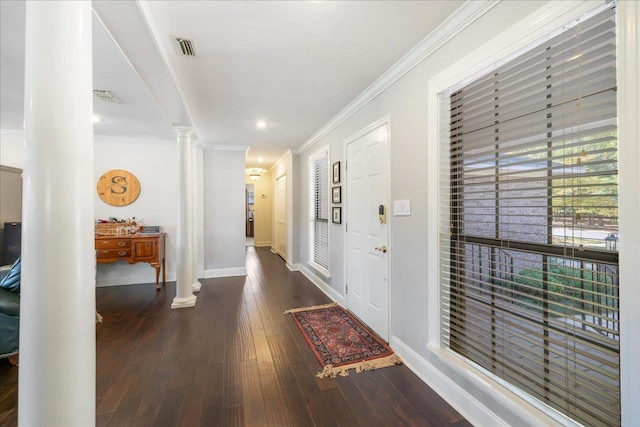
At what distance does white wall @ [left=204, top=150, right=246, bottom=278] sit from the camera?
4992 millimetres

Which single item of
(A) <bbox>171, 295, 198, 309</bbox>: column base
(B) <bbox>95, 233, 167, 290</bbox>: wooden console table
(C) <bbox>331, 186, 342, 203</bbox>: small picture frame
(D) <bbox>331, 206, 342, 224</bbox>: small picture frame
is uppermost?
(C) <bbox>331, 186, 342, 203</bbox>: small picture frame

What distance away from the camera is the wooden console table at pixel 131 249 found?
400cm

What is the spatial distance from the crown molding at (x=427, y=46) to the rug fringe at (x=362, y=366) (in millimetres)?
2301

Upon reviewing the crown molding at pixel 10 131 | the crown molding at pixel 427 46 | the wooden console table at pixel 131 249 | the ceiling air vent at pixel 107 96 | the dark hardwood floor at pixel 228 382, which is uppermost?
the crown molding at pixel 10 131

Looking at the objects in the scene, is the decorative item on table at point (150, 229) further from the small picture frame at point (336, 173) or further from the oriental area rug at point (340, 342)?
the small picture frame at point (336, 173)

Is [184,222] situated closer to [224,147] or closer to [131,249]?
[131,249]

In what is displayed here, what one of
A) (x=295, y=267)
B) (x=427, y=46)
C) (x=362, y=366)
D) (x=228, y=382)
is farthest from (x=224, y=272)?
(x=427, y=46)

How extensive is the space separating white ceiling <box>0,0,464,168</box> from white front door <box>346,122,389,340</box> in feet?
1.92

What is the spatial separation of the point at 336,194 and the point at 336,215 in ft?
0.91

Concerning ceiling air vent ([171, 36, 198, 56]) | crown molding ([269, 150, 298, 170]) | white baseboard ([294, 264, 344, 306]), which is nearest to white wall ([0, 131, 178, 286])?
crown molding ([269, 150, 298, 170])

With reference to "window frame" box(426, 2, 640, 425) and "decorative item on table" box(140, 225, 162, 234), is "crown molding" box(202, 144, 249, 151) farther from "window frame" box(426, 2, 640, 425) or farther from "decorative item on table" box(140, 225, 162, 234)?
"window frame" box(426, 2, 640, 425)

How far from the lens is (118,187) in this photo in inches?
177

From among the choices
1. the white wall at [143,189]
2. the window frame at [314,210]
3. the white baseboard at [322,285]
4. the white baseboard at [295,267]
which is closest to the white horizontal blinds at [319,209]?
the window frame at [314,210]

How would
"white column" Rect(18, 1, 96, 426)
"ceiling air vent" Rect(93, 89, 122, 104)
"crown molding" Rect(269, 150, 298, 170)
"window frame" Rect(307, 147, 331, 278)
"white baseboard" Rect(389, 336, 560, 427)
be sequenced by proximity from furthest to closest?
"crown molding" Rect(269, 150, 298, 170)
"window frame" Rect(307, 147, 331, 278)
"ceiling air vent" Rect(93, 89, 122, 104)
"white baseboard" Rect(389, 336, 560, 427)
"white column" Rect(18, 1, 96, 426)
